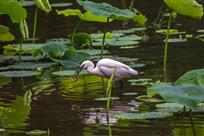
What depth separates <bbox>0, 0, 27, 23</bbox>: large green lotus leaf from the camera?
852 cm

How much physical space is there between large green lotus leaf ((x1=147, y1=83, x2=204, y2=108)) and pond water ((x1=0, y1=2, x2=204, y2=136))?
53cm

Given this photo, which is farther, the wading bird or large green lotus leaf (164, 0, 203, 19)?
large green lotus leaf (164, 0, 203, 19)

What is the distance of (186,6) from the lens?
7633 millimetres

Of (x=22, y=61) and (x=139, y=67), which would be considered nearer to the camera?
(x=139, y=67)

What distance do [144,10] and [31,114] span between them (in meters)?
7.81

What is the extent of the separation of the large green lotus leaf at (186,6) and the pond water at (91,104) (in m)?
0.70

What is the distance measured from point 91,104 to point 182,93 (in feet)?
6.21

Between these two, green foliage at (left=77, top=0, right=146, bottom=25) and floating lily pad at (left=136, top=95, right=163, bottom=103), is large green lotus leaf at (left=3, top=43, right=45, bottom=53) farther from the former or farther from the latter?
floating lily pad at (left=136, top=95, right=163, bottom=103)

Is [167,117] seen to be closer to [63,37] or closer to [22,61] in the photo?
[22,61]

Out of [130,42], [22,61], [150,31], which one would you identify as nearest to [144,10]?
[150,31]

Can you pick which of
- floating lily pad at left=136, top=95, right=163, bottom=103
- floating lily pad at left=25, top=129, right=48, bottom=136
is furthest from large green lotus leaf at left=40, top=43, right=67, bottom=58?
floating lily pad at left=25, top=129, right=48, bottom=136

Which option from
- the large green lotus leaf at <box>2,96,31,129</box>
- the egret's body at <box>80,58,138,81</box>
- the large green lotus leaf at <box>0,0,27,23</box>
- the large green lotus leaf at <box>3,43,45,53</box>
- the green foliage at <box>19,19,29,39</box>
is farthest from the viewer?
the large green lotus leaf at <box>3,43,45,53</box>

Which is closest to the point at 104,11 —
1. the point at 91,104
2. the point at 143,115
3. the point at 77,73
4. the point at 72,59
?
the point at 77,73

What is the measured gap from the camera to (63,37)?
38.3ft
